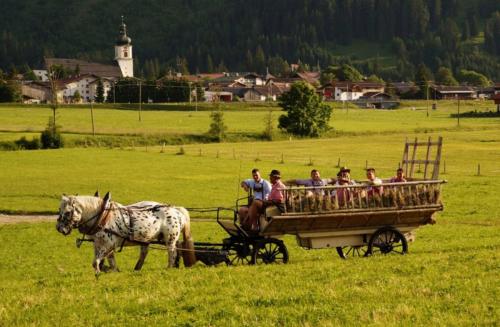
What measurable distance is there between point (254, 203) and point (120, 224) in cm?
317

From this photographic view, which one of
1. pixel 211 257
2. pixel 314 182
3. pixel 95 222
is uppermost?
pixel 314 182

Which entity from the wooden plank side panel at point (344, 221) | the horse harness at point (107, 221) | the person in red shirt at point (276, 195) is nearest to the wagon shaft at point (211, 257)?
the wooden plank side panel at point (344, 221)

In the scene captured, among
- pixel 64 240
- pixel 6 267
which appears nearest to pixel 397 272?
pixel 6 267

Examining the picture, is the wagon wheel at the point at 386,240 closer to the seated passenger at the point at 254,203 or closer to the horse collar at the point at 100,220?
the seated passenger at the point at 254,203

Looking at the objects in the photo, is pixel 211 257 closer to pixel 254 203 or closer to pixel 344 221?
pixel 254 203

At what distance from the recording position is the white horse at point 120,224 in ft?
63.4

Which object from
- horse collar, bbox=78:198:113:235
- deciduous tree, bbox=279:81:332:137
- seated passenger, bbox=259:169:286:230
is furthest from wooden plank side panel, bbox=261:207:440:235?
deciduous tree, bbox=279:81:332:137

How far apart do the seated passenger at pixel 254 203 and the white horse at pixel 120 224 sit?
1413 millimetres

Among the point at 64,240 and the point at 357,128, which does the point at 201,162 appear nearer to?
the point at 64,240

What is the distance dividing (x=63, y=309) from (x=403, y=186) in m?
10.0

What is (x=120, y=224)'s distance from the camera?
784 inches

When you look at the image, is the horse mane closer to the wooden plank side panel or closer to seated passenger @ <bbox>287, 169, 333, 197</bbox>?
the wooden plank side panel

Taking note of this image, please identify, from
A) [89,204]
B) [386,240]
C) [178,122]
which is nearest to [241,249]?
[386,240]

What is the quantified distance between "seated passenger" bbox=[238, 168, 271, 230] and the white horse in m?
1.41
